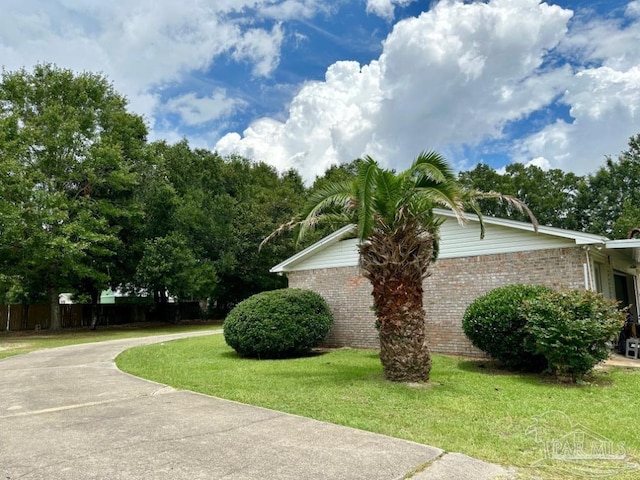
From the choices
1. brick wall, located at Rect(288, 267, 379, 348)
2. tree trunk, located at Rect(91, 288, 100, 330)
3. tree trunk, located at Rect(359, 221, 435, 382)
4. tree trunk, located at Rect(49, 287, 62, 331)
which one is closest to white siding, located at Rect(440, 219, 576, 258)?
brick wall, located at Rect(288, 267, 379, 348)

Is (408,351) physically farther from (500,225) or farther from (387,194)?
(500,225)

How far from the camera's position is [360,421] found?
5.41 metres

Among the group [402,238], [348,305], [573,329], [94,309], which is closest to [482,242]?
[573,329]

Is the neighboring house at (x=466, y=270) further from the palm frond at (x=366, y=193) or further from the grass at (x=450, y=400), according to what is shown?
the palm frond at (x=366, y=193)

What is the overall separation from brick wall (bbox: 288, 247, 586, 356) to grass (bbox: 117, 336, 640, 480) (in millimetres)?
1151

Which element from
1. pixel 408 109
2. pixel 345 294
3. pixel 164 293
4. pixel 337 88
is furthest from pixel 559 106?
pixel 164 293

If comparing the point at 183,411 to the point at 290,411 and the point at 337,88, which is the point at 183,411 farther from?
the point at 337,88

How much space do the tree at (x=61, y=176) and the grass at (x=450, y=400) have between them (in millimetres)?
12417

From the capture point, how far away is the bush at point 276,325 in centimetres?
1126

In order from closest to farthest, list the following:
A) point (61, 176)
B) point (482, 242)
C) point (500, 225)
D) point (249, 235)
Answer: point (500, 225) → point (482, 242) → point (61, 176) → point (249, 235)

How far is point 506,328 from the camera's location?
28.9 ft

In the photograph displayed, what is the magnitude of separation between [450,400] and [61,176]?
22.6 m

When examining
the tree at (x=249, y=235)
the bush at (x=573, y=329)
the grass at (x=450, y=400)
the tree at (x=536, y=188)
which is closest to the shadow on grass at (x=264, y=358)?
the grass at (x=450, y=400)

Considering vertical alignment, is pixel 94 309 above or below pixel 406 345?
above
